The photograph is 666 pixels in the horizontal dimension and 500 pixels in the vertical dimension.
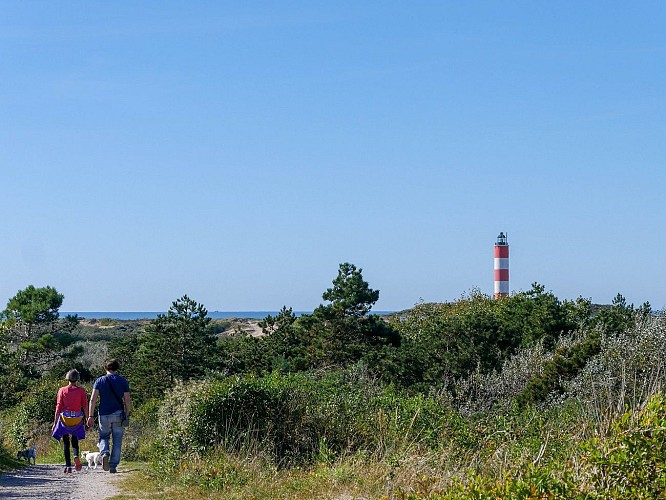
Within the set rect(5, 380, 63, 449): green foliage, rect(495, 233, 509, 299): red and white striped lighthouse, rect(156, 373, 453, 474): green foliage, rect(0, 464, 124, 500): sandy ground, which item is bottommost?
rect(5, 380, 63, 449): green foliage

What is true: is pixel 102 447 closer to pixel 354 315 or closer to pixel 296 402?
pixel 296 402

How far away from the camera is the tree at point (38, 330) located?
42.8m

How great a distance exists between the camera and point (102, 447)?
14227mm

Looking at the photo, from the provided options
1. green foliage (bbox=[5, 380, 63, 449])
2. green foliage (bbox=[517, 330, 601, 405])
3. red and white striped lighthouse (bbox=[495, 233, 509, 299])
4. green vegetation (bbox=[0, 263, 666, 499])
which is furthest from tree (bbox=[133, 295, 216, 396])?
red and white striped lighthouse (bbox=[495, 233, 509, 299])

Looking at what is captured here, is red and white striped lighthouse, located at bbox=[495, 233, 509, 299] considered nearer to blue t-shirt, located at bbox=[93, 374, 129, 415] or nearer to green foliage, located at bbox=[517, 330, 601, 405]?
green foliage, located at bbox=[517, 330, 601, 405]

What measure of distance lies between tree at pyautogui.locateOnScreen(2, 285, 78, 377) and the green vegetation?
1121 centimetres

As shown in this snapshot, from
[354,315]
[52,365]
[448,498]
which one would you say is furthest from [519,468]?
[52,365]

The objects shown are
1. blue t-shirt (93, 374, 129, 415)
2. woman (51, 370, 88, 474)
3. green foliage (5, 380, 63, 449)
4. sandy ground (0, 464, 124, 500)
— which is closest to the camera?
sandy ground (0, 464, 124, 500)

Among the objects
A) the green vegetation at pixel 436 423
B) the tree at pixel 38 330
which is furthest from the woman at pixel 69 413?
the tree at pixel 38 330

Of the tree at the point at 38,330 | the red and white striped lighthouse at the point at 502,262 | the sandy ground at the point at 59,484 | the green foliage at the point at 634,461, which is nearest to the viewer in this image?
the green foliage at the point at 634,461

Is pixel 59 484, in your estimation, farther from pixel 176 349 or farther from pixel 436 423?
pixel 176 349

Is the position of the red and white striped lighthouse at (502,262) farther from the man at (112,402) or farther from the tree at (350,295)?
the man at (112,402)

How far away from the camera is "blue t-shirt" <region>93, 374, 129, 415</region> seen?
542 inches

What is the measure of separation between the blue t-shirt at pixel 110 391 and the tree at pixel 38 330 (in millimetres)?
30111
